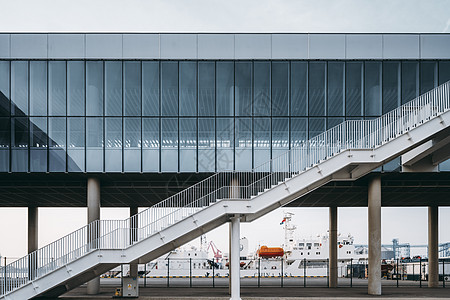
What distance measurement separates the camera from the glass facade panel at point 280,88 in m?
32.8

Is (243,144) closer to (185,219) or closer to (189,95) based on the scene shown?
(189,95)

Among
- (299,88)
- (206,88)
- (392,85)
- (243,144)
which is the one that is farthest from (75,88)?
(392,85)

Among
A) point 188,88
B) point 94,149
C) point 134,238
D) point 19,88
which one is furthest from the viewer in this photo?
point 188,88

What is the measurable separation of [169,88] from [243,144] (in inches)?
218

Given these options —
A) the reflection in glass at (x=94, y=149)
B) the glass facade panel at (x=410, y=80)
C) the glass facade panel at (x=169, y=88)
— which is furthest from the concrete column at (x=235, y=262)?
the glass facade panel at (x=410, y=80)

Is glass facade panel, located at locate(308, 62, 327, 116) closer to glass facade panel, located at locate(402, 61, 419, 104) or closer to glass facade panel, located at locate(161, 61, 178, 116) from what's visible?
glass facade panel, located at locate(402, 61, 419, 104)

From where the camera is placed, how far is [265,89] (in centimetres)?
3288

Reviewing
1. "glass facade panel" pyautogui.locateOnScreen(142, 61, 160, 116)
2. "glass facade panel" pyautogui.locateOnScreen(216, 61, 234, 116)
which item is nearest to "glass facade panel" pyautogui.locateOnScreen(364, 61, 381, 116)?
"glass facade panel" pyautogui.locateOnScreen(216, 61, 234, 116)

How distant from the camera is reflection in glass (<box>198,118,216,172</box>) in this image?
106ft

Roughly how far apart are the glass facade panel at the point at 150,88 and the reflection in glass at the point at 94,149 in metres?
3.05

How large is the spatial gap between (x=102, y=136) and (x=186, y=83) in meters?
5.91

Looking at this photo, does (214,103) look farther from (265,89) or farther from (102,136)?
(102,136)

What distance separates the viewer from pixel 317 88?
108ft

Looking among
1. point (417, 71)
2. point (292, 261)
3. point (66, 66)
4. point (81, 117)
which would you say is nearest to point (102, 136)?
point (81, 117)
